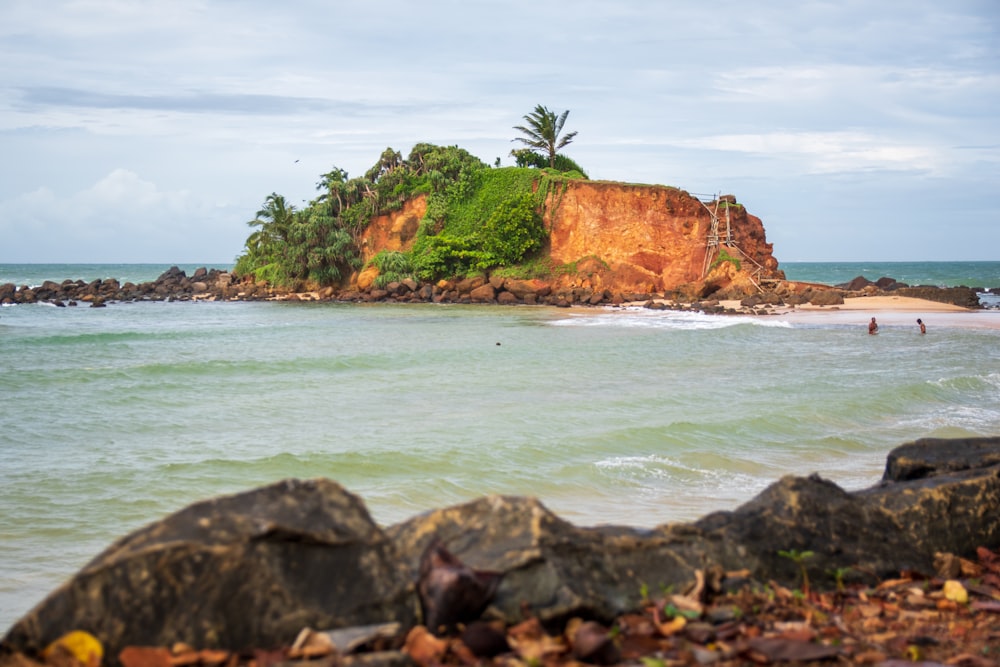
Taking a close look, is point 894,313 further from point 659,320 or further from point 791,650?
point 791,650

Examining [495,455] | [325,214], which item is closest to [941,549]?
[495,455]

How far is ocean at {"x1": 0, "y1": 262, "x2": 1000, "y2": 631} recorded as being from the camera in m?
8.61

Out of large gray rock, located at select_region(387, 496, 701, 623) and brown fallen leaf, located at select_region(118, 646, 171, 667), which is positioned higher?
large gray rock, located at select_region(387, 496, 701, 623)

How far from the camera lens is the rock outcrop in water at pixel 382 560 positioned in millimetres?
3002

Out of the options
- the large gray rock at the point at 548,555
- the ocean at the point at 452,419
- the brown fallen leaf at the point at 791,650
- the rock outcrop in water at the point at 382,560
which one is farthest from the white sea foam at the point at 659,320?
the brown fallen leaf at the point at 791,650

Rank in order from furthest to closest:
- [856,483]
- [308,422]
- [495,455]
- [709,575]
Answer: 1. [308,422]
2. [495,455]
3. [856,483]
4. [709,575]

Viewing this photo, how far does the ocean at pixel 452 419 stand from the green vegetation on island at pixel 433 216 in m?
20.7

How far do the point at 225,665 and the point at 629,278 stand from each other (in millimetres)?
43586

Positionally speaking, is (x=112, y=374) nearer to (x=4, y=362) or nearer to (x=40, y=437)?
(x=4, y=362)

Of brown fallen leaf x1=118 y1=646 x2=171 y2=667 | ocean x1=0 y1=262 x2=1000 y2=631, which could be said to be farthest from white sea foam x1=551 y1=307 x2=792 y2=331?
brown fallen leaf x1=118 y1=646 x2=171 y2=667

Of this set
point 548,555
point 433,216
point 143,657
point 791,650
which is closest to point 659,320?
point 433,216

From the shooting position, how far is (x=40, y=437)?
38.7ft

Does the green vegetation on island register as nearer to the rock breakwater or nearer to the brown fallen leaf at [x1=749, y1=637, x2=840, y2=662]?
the rock breakwater

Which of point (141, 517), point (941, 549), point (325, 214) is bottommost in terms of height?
point (141, 517)
